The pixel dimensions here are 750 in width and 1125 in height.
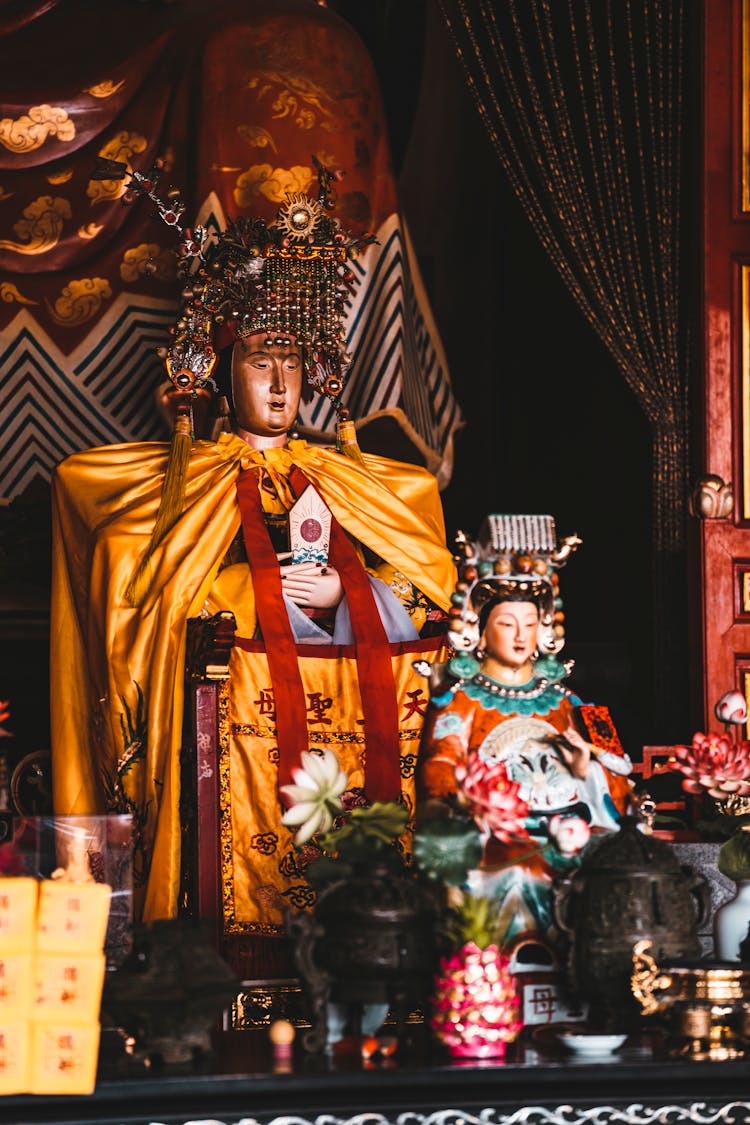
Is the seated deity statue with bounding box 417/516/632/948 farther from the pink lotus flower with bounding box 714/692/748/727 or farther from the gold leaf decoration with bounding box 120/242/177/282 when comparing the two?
the gold leaf decoration with bounding box 120/242/177/282

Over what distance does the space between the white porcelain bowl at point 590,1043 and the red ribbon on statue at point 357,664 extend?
1086 mm

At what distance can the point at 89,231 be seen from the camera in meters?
5.83

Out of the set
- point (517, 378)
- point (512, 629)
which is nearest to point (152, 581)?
point (512, 629)

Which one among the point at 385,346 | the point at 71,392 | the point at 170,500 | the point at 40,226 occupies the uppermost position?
the point at 40,226

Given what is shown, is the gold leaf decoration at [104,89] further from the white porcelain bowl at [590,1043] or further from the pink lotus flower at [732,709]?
the white porcelain bowl at [590,1043]

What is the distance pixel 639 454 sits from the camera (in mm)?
6188

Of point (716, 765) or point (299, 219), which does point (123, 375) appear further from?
point (716, 765)

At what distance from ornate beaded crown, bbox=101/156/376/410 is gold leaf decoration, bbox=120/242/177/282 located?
37.1 inches

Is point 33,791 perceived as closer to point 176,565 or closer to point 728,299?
point 176,565

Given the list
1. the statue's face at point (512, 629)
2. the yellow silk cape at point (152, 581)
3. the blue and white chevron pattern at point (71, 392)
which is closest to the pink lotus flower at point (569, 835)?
the statue's face at point (512, 629)

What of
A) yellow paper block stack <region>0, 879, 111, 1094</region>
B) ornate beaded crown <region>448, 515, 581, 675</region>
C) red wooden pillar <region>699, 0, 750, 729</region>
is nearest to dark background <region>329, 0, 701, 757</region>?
red wooden pillar <region>699, 0, 750, 729</region>

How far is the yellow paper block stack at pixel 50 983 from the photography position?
305 centimetres

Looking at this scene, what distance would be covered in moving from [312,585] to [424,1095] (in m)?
1.68

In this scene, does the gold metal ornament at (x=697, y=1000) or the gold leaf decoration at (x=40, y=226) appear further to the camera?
the gold leaf decoration at (x=40, y=226)
